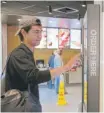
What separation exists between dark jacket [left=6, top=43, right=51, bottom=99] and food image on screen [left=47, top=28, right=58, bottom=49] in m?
8.95

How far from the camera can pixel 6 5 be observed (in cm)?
656

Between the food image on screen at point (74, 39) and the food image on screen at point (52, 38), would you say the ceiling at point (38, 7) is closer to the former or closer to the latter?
the food image on screen at point (52, 38)

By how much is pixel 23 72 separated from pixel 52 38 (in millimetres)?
9197

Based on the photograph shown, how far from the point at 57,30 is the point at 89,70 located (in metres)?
9.45

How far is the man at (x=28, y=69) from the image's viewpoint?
1.47m

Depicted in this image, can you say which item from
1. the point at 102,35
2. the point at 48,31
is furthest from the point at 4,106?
the point at 48,31

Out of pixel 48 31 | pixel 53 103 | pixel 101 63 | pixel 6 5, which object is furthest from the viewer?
pixel 48 31

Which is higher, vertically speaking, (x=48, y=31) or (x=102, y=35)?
(x=48, y=31)

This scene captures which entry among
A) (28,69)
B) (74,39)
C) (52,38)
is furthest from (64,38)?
(28,69)

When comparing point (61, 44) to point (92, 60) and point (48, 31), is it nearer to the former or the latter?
point (48, 31)

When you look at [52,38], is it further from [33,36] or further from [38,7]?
[33,36]

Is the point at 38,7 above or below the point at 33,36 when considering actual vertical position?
above

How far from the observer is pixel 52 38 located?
10.6 m

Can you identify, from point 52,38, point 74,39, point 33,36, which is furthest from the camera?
point 74,39
